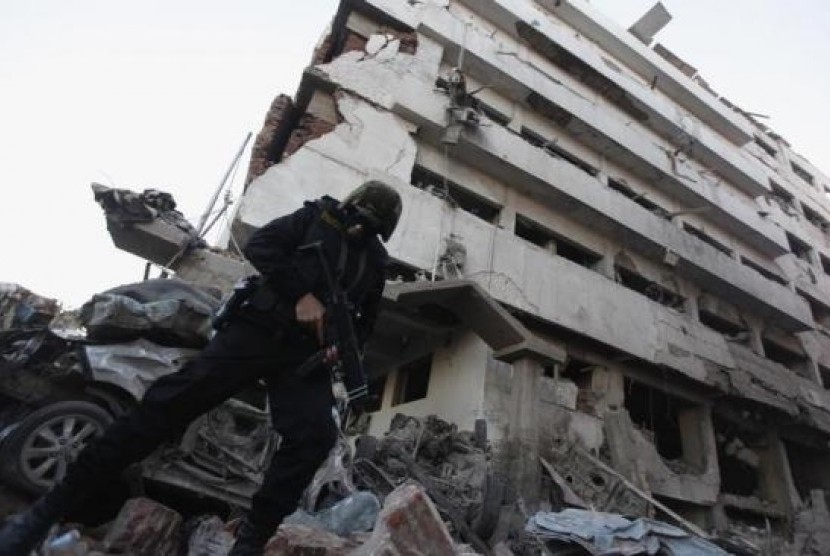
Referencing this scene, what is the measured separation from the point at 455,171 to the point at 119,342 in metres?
7.93

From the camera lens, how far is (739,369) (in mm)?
11398

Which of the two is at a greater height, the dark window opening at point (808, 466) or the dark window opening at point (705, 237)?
the dark window opening at point (705, 237)

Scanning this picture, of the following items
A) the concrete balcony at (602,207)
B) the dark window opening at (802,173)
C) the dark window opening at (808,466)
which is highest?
the dark window opening at (802,173)

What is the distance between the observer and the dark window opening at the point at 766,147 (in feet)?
72.4

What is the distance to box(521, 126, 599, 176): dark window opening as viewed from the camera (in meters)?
12.0

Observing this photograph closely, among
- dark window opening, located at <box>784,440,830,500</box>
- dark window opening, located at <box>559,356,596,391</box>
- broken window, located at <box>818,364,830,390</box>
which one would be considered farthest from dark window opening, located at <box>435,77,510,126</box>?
broken window, located at <box>818,364,830,390</box>

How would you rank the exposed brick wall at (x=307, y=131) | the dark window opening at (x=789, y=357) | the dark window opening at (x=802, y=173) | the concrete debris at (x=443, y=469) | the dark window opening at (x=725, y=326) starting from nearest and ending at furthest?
the concrete debris at (x=443, y=469), the exposed brick wall at (x=307, y=131), the dark window opening at (x=725, y=326), the dark window opening at (x=789, y=357), the dark window opening at (x=802, y=173)

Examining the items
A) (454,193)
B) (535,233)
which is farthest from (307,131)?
(535,233)

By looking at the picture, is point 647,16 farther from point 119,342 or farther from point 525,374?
point 119,342

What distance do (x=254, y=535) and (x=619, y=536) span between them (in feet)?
9.95

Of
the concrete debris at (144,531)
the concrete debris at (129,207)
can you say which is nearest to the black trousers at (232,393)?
the concrete debris at (144,531)

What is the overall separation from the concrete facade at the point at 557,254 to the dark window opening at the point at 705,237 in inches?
4.4

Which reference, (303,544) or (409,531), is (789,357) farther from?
(303,544)

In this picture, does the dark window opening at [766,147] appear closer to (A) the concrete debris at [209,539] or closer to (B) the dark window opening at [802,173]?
(B) the dark window opening at [802,173]
